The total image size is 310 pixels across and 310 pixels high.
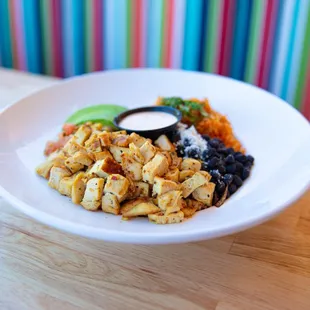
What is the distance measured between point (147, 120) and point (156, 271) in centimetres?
59

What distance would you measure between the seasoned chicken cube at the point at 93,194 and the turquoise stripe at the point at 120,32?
1.38 metres

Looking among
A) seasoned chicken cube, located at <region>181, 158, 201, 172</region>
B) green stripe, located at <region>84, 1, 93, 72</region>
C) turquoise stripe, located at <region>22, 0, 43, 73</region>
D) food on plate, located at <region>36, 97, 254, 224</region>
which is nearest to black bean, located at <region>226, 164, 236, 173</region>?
food on plate, located at <region>36, 97, 254, 224</region>

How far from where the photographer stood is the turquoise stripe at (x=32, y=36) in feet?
8.29

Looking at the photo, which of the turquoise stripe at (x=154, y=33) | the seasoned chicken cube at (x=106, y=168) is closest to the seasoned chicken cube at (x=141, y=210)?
the seasoned chicken cube at (x=106, y=168)

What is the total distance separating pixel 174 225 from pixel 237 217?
0.45ft

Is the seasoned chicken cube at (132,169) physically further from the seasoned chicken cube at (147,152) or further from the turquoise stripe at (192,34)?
the turquoise stripe at (192,34)

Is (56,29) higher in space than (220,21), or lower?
lower

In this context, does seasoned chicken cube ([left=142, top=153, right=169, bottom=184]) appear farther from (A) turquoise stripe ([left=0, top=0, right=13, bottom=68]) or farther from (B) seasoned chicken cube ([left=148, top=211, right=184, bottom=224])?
(A) turquoise stripe ([left=0, top=0, right=13, bottom=68])

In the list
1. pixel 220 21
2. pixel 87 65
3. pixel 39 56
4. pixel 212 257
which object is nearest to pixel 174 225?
pixel 212 257

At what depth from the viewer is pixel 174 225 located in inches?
42.9

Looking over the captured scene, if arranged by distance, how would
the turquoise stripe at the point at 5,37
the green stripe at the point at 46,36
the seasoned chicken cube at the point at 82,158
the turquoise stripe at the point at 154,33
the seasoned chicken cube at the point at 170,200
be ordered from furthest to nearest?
1. the turquoise stripe at the point at 5,37
2. the green stripe at the point at 46,36
3. the turquoise stripe at the point at 154,33
4. the seasoned chicken cube at the point at 82,158
5. the seasoned chicken cube at the point at 170,200

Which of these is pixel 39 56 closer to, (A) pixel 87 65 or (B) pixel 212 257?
(A) pixel 87 65

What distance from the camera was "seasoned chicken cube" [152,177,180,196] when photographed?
113 cm

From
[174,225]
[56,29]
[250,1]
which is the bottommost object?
[56,29]
